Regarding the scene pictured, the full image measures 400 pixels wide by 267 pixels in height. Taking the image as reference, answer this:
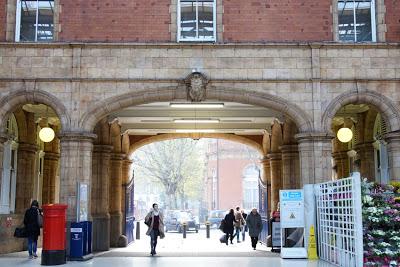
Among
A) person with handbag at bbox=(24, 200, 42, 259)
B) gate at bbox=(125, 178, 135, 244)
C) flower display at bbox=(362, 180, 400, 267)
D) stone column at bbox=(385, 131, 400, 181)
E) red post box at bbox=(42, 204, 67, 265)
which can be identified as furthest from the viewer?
gate at bbox=(125, 178, 135, 244)

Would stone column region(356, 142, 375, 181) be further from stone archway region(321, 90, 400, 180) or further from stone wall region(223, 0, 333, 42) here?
stone wall region(223, 0, 333, 42)

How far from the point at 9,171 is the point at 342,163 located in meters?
12.3

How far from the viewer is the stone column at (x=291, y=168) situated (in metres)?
20.4

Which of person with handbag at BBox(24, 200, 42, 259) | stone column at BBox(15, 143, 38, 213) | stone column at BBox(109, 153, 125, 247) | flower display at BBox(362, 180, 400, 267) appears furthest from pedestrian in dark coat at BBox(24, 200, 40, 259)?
flower display at BBox(362, 180, 400, 267)

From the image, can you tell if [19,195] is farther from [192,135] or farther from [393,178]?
[393,178]

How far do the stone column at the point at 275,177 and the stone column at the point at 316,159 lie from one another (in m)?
6.38

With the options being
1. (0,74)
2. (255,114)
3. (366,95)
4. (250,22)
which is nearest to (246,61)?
(250,22)

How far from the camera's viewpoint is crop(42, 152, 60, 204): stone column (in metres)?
21.5

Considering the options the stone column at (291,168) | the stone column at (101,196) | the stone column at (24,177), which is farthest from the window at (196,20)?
the stone column at (24,177)

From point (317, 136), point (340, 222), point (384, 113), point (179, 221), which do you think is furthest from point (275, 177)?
point (179, 221)

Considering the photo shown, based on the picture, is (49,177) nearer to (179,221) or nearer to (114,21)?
(114,21)

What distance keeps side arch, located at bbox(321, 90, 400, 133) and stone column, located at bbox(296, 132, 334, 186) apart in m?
0.35

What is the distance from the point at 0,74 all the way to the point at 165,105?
5.66 m

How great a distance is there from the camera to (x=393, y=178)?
15.4m
